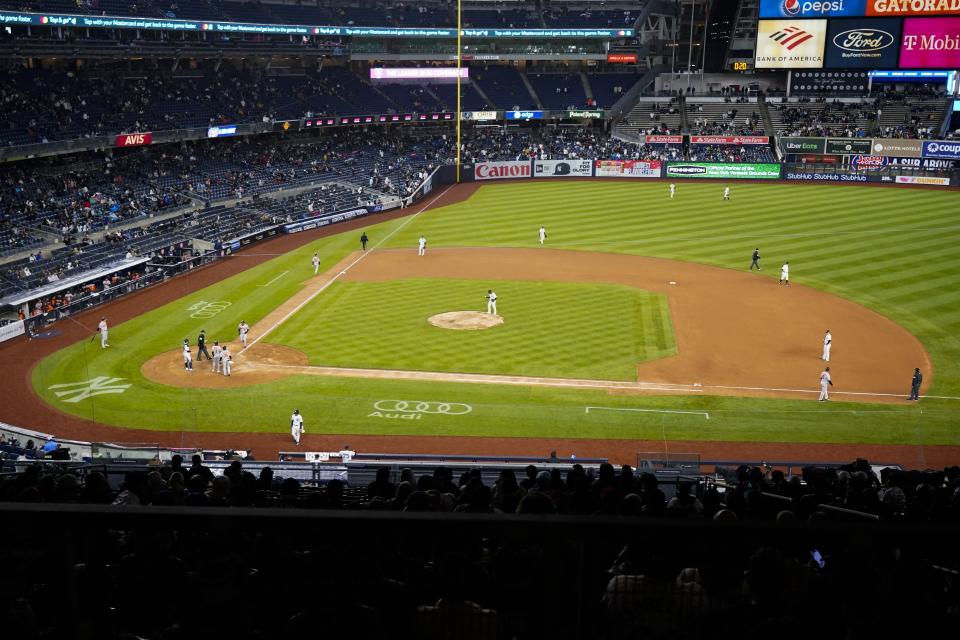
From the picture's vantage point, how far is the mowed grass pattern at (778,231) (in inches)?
1640

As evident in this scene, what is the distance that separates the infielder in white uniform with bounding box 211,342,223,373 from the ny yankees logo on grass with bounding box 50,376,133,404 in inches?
119

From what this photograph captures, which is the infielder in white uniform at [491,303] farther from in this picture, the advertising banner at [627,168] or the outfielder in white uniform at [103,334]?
the advertising banner at [627,168]

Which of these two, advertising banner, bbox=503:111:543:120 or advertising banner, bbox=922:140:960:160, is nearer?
advertising banner, bbox=922:140:960:160

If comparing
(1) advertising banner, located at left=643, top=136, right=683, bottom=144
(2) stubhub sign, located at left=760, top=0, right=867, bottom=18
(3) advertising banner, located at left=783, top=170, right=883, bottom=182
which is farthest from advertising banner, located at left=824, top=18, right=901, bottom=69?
(1) advertising banner, located at left=643, top=136, right=683, bottom=144

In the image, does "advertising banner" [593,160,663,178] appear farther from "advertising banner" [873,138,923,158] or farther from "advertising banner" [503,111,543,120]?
"advertising banner" [873,138,923,158]

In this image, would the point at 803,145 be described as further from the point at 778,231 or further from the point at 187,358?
the point at 187,358

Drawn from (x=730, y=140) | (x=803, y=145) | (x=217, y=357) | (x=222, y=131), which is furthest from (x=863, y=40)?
(x=217, y=357)

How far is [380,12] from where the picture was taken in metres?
90.9

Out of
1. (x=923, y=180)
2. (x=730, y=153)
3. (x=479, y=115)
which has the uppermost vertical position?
(x=479, y=115)

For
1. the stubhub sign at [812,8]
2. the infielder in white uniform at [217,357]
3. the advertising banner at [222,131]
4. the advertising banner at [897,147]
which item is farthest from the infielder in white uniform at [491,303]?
the advertising banner at [897,147]

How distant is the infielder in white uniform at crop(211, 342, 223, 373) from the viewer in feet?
107

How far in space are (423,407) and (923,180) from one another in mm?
62535

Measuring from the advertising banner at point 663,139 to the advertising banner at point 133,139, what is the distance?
48403 mm

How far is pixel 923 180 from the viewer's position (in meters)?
75.0
